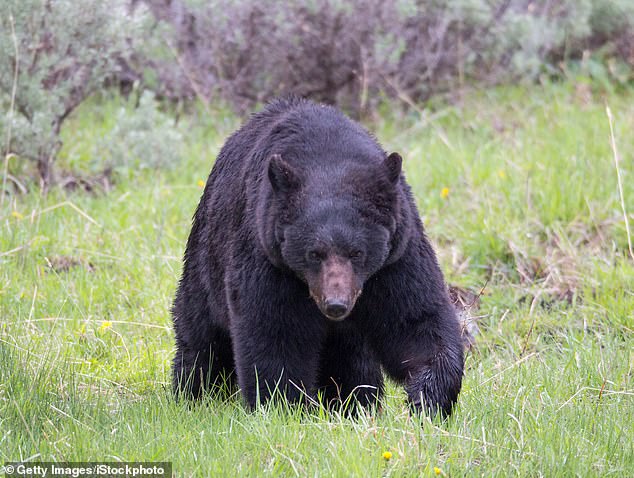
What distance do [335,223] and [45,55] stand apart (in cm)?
436

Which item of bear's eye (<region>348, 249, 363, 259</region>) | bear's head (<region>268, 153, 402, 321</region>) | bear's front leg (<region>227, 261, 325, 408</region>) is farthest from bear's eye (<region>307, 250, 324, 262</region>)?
bear's front leg (<region>227, 261, 325, 408</region>)

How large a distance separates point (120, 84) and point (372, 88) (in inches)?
102

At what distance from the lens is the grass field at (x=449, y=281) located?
3746mm

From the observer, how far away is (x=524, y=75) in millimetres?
9773

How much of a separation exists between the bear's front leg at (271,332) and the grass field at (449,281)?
15cm

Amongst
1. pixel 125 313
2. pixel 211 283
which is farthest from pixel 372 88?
pixel 211 283

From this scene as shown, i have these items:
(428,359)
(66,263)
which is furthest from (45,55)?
(428,359)

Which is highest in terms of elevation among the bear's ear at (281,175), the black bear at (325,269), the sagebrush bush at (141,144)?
the bear's ear at (281,175)

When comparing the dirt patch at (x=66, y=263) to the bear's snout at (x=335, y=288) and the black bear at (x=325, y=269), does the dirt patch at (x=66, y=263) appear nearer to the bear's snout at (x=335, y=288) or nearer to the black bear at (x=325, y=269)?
the black bear at (x=325, y=269)

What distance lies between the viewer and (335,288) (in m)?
3.83

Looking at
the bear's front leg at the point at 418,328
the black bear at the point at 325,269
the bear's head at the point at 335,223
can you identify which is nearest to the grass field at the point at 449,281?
the bear's front leg at the point at 418,328

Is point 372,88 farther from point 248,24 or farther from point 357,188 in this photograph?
point 357,188

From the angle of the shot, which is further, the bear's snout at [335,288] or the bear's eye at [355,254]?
the bear's eye at [355,254]

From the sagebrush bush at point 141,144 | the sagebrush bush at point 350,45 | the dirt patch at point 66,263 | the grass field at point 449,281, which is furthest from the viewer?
the sagebrush bush at point 350,45
